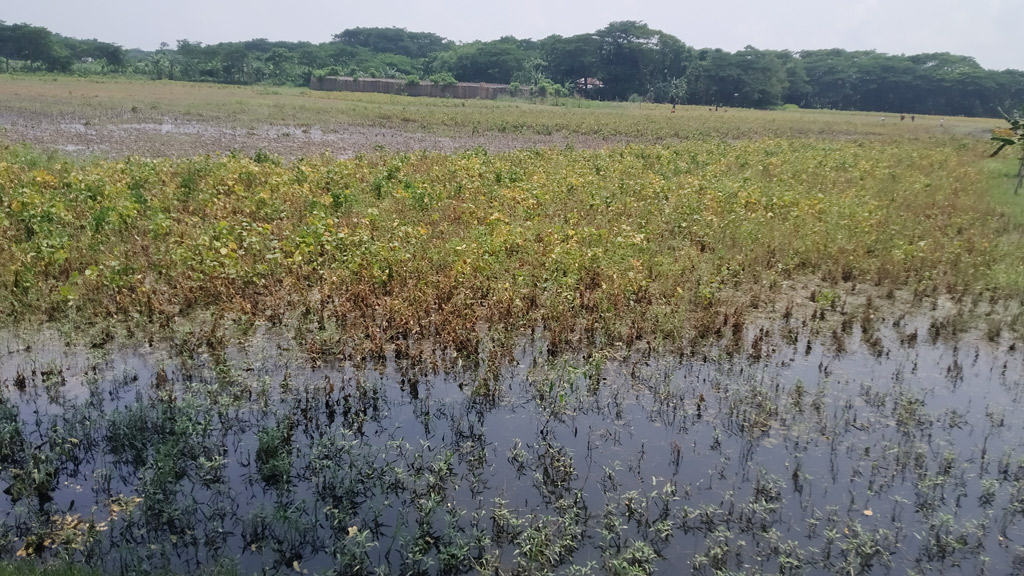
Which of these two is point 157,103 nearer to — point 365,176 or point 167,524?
point 365,176

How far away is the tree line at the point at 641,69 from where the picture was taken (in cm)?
7525

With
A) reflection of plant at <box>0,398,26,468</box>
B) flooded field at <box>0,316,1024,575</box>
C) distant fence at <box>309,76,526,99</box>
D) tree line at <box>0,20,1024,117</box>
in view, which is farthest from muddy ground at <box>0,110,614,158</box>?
tree line at <box>0,20,1024,117</box>

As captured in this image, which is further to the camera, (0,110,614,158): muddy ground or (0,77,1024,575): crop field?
(0,110,614,158): muddy ground

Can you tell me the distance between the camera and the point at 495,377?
254 inches

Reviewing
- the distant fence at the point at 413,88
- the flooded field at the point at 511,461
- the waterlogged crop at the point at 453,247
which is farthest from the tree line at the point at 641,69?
the flooded field at the point at 511,461

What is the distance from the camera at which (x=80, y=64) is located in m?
72.8

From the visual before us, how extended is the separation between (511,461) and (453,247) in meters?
4.46

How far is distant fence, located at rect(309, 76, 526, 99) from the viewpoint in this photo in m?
71.6

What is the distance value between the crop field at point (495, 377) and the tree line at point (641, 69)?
217 ft

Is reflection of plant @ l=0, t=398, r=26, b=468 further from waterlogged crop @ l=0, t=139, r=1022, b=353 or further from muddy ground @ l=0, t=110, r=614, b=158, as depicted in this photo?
muddy ground @ l=0, t=110, r=614, b=158

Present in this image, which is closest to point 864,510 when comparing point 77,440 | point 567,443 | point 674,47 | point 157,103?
point 567,443

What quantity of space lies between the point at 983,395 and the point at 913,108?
3482 inches

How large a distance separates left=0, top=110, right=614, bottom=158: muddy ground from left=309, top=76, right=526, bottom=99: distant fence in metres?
43.8

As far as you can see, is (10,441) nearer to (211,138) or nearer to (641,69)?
(211,138)
